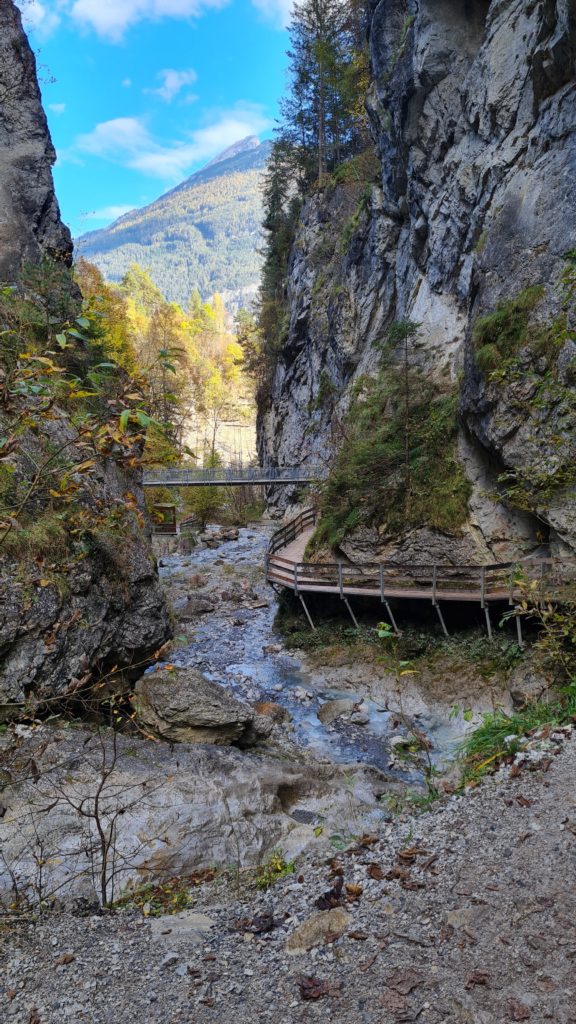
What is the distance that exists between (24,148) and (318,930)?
799 inches

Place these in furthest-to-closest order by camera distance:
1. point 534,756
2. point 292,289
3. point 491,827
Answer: point 292,289, point 534,756, point 491,827

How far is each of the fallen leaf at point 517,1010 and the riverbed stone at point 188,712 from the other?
631cm

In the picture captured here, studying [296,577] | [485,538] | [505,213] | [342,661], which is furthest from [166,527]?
[505,213]

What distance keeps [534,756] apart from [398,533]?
9918 mm

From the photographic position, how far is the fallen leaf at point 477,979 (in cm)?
265

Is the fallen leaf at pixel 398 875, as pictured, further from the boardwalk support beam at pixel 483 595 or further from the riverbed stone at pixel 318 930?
the boardwalk support beam at pixel 483 595

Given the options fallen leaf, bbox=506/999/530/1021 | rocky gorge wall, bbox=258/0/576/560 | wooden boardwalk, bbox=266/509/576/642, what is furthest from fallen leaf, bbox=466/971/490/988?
wooden boardwalk, bbox=266/509/576/642

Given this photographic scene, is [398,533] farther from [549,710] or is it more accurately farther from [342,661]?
[549,710]

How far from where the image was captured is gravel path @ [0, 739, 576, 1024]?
8.83 feet

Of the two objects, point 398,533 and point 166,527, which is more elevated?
point 398,533

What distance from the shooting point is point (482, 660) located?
12094mm

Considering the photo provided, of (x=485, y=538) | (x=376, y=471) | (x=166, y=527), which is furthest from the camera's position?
(x=166, y=527)

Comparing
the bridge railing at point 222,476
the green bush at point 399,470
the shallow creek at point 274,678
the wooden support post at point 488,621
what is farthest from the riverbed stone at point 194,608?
the wooden support post at point 488,621

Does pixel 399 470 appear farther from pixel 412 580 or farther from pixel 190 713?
pixel 190 713
